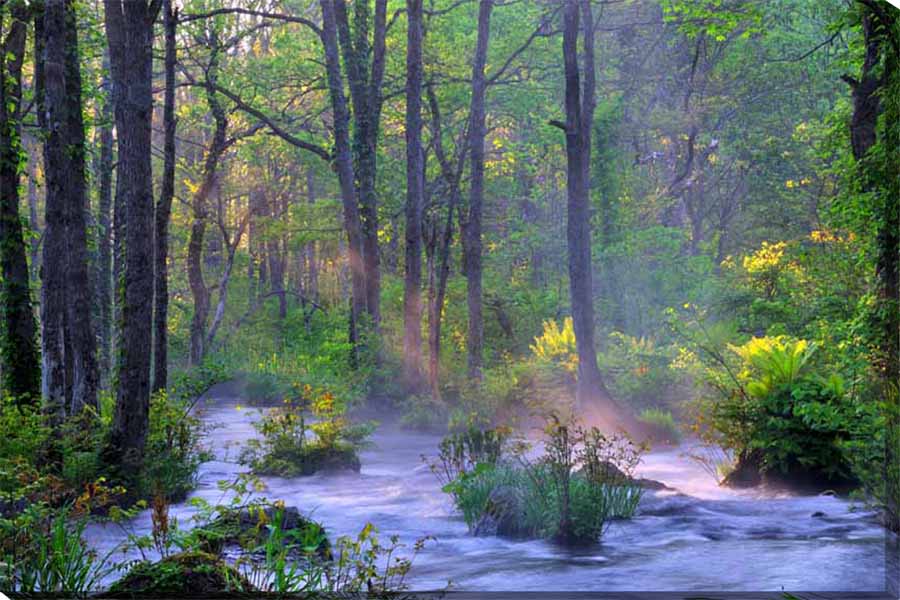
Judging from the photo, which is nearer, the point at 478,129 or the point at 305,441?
the point at 305,441

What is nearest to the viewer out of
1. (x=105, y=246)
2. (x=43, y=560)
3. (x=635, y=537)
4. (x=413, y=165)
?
(x=43, y=560)

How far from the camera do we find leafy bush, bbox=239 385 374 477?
10.2 meters

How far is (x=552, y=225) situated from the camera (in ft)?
63.1

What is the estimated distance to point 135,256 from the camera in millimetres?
9227

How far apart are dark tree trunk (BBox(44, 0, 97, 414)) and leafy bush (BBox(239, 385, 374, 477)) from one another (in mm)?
2088

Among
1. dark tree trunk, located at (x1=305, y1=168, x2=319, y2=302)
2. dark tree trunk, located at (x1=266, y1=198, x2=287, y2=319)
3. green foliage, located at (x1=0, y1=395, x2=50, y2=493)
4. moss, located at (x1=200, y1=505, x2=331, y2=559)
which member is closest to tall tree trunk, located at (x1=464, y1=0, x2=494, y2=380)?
dark tree trunk, located at (x1=305, y1=168, x2=319, y2=302)

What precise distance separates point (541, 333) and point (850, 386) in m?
6.49

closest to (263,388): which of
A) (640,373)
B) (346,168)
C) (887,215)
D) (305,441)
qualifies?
(305,441)

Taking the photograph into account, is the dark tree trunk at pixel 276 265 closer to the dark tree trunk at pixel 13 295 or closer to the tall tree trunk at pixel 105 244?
the tall tree trunk at pixel 105 244

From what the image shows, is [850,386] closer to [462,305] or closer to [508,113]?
[462,305]

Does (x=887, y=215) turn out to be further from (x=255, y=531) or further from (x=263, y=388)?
(x=263, y=388)

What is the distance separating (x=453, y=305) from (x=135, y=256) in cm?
721

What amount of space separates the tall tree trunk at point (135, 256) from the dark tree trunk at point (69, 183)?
1161 millimetres

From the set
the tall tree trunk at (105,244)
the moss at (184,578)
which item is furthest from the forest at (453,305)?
the tall tree trunk at (105,244)
